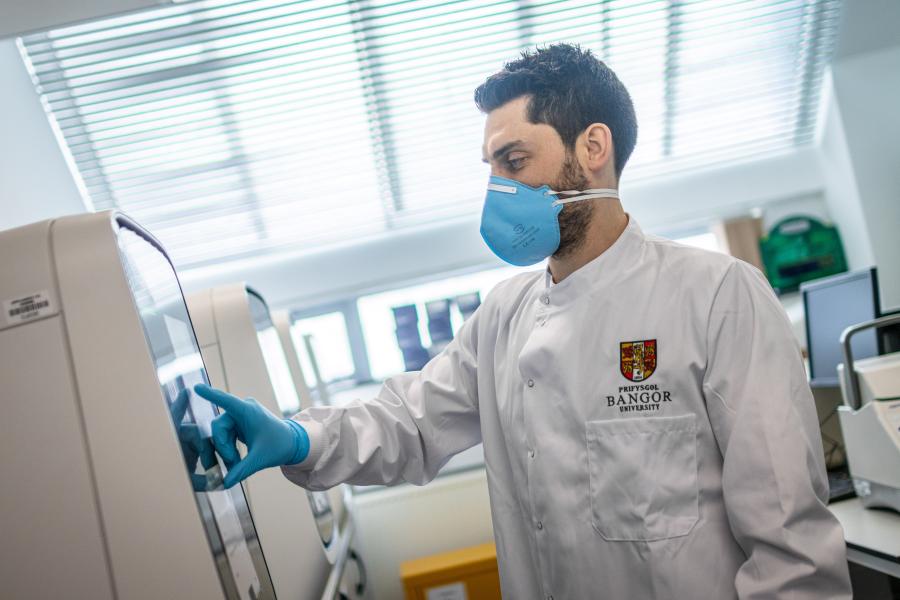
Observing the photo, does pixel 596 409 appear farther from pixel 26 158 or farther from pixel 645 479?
pixel 26 158

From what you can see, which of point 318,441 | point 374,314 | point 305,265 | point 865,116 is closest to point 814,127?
point 865,116

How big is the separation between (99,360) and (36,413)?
0.11 metres

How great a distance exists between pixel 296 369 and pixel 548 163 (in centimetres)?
146

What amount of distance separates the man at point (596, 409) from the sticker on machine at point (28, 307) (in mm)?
285

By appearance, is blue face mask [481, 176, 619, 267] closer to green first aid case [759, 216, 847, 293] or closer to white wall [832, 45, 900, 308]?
white wall [832, 45, 900, 308]

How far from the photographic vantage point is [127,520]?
3.11 ft

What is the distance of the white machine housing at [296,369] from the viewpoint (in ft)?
8.48

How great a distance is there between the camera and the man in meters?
1.23

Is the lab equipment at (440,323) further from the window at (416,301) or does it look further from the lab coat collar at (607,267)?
the lab coat collar at (607,267)

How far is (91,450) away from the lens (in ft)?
3.11

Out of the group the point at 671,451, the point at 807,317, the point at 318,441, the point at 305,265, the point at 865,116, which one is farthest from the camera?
the point at 305,265

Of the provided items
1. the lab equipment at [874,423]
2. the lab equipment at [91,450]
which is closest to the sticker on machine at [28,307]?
the lab equipment at [91,450]

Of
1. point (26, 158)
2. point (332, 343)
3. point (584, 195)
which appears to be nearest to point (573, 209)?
point (584, 195)

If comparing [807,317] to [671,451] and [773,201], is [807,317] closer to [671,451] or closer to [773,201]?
[773,201]
